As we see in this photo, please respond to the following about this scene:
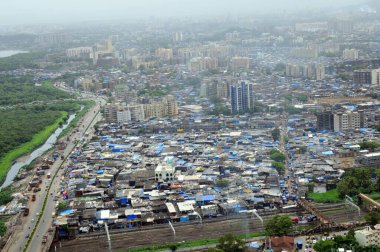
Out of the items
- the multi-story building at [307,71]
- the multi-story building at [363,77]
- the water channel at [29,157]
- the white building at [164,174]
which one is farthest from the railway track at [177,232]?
the multi-story building at [307,71]

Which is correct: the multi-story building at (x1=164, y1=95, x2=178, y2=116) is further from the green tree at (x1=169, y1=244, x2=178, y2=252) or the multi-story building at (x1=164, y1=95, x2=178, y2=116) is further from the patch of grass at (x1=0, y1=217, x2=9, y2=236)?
the green tree at (x1=169, y1=244, x2=178, y2=252)

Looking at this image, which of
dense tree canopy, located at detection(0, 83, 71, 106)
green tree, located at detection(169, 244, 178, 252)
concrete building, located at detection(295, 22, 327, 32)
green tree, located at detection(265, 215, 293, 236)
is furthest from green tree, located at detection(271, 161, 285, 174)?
concrete building, located at detection(295, 22, 327, 32)

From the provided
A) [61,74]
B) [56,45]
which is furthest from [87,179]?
[56,45]

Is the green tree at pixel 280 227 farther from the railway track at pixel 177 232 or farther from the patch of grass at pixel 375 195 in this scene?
the patch of grass at pixel 375 195

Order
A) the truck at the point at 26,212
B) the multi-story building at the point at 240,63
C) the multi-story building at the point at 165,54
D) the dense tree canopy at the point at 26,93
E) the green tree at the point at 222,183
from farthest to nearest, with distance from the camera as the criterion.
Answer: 1. the multi-story building at the point at 165,54
2. the multi-story building at the point at 240,63
3. the dense tree canopy at the point at 26,93
4. the green tree at the point at 222,183
5. the truck at the point at 26,212

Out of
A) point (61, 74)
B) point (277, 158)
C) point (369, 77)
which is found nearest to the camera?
point (277, 158)

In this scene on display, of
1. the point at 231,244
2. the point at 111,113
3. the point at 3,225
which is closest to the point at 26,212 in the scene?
the point at 3,225

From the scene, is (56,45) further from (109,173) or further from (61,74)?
(109,173)
